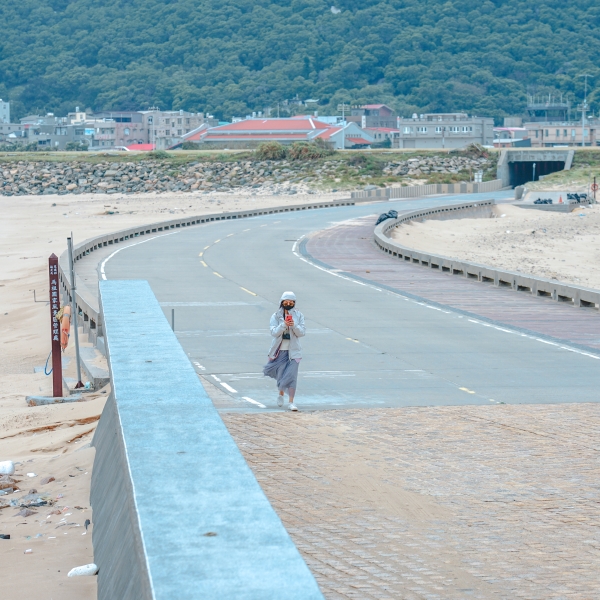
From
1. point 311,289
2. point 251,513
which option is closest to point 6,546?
point 251,513

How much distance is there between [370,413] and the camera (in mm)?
14586

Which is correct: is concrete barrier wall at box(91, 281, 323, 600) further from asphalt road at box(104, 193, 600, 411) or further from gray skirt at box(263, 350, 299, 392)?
asphalt road at box(104, 193, 600, 411)

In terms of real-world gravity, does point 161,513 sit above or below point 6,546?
above

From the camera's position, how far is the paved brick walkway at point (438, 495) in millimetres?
8469

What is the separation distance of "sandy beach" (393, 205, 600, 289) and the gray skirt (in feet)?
80.4

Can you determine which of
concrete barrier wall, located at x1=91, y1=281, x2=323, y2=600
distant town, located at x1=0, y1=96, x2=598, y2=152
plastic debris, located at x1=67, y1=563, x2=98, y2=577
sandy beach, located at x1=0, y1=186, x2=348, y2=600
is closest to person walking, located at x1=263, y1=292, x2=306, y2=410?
sandy beach, located at x1=0, y1=186, x2=348, y2=600

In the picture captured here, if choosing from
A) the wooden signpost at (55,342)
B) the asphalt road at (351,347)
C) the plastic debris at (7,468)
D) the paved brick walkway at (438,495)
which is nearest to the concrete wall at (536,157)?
the asphalt road at (351,347)

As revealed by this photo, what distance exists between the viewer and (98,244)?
46.7 m

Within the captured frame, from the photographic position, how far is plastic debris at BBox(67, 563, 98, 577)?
874cm

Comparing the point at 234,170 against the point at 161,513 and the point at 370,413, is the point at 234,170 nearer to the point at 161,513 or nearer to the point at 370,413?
the point at 370,413

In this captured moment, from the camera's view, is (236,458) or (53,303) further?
(53,303)

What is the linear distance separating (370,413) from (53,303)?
604 centimetres

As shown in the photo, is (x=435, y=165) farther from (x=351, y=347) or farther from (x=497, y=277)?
(x=351, y=347)

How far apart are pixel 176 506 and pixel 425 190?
299ft
